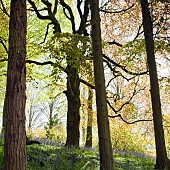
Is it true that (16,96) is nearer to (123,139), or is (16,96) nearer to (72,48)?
(72,48)

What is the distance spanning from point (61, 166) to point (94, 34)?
332cm

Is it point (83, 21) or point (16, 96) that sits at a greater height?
point (83, 21)

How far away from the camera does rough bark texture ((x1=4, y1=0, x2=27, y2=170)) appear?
4844 mm

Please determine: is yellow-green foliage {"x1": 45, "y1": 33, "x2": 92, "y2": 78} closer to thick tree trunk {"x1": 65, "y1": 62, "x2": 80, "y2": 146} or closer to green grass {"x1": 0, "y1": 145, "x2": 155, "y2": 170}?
thick tree trunk {"x1": 65, "y1": 62, "x2": 80, "y2": 146}

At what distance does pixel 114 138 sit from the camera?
22406mm

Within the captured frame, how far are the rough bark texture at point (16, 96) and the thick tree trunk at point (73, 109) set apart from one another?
26.2 ft

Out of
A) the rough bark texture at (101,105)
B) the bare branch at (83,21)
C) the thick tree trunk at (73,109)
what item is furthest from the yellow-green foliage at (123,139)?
the rough bark texture at (101,105)

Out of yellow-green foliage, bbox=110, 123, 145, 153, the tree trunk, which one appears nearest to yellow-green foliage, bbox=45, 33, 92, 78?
the tree trunk

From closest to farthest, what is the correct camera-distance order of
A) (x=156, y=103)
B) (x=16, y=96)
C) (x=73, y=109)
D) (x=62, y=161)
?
1. (x=16, y=96)
2. (x=62, y=161)
3. (x=156, y=103)
4. (x=73, y=109)

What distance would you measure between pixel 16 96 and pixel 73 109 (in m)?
8.54

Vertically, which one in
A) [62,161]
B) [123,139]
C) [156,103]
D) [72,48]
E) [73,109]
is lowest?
[62,161]

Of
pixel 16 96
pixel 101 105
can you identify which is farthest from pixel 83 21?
pixel 16 96

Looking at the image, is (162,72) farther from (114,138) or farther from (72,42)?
(72,42)

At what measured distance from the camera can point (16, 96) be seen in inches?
198
